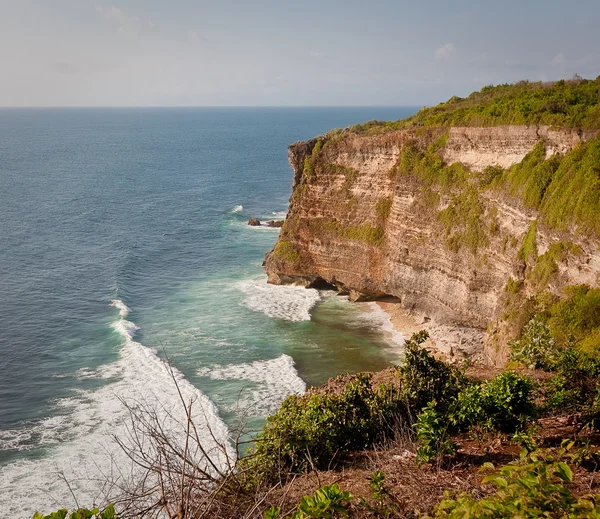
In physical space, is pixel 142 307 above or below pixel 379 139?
below

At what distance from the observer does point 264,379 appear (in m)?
34.6

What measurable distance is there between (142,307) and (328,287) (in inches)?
645

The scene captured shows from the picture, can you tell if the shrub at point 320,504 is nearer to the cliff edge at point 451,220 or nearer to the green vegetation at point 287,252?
the cliff edge at point 451,220

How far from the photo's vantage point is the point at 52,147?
155 metres

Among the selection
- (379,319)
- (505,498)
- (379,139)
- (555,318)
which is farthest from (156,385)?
(505,498)

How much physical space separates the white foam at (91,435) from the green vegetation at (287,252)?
16.1 meters

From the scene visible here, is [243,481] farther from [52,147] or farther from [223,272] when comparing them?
[52,147]

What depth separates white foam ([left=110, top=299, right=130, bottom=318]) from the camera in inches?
1763

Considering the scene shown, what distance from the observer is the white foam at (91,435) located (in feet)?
79.3

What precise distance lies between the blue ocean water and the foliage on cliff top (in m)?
16.1

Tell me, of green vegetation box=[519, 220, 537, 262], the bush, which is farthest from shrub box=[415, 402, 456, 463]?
green vegetation box=[519, 220, 537, 262]

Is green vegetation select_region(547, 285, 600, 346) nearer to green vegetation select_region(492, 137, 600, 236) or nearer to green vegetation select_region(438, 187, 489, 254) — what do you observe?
green vegetation select_region(492, 137, 600, 236)

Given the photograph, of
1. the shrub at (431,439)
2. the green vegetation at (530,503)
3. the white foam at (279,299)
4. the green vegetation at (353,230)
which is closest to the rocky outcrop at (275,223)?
the white foam at (279,299)

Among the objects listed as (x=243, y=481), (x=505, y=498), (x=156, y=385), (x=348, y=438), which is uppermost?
(x=505, y=498)
